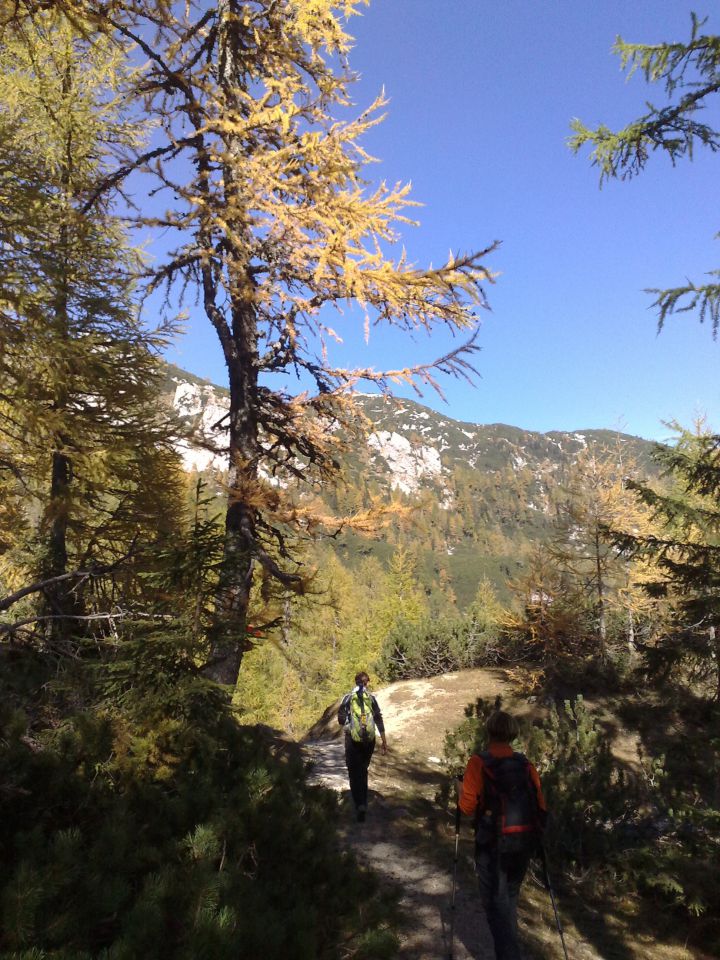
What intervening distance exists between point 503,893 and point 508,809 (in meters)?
0.58

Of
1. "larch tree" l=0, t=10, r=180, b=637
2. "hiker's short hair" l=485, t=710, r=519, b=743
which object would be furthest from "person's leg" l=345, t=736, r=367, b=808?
"larch tree" l=0, t=10, r=180, b=637

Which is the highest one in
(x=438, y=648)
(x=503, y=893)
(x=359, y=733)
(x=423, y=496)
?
(x=423, y=496)

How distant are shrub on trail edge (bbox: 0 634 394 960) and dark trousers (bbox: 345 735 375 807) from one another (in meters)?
2.09

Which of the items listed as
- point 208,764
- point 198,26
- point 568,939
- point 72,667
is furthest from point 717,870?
point 198,26

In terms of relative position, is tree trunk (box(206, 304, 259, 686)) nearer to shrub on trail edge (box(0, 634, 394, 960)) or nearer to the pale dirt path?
the pale dirt path

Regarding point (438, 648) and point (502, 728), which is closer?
point (502, 728)

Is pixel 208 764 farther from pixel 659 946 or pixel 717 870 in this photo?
pixel 717 870

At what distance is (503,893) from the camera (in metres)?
3.42

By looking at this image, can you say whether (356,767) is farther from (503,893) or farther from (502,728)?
(502,728)

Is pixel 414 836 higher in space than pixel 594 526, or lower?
lower

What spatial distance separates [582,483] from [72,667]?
17.5 metres

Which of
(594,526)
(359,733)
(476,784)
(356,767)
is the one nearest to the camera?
(476,784)

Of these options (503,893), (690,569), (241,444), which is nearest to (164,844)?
(503,893)

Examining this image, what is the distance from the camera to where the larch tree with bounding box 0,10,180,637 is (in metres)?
7.05
